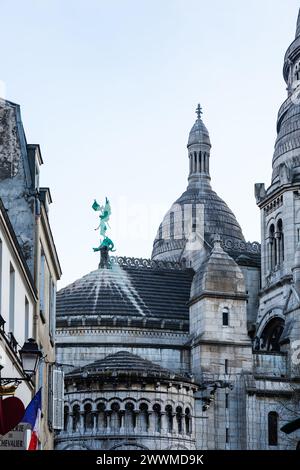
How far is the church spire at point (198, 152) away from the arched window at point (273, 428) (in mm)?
41165

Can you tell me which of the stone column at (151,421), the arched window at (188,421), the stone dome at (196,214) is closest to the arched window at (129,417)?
the stone column at (151,421)

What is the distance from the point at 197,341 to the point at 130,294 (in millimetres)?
10240

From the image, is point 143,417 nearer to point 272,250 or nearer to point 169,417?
point 169,417

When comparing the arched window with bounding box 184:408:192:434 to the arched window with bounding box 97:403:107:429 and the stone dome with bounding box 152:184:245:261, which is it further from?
the stone dome with bounding box 152:184:245:261

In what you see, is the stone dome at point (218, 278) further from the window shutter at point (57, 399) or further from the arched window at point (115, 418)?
the window shutter at point (57, 399)

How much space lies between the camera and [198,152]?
124 meters

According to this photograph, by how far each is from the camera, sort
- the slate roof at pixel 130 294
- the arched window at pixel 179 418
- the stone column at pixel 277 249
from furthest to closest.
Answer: the stone column at pixel 277 249
the slate roof at pixel 130 294
the arched window at pixel 179 418

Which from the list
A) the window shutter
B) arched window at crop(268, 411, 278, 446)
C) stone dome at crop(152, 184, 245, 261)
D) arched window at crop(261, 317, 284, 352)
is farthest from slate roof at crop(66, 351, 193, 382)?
the window shutter

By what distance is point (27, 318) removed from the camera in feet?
118

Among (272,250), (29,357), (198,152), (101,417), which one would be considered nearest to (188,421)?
(101,417)

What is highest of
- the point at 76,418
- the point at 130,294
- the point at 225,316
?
the point at 130,294

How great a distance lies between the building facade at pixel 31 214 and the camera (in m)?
38.2

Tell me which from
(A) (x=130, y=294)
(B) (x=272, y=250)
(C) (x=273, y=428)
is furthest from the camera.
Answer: (B) (x=272, y=250)
